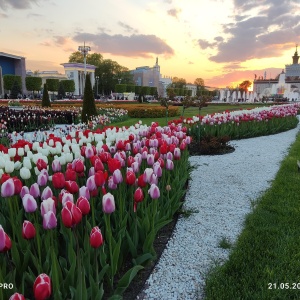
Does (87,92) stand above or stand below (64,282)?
above

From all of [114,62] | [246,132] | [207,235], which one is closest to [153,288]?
[207,235]

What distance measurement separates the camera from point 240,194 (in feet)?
17.5

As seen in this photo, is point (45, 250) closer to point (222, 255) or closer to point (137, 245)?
point (137, 245)

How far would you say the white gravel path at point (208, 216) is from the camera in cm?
283

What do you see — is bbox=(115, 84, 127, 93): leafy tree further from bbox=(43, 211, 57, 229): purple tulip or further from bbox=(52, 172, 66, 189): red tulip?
bbox=(43, 211, 57, 229): purple tulip

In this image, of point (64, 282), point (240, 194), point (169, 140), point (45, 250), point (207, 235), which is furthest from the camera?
point (240, 194)

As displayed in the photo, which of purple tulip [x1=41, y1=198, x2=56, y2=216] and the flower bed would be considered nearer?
purple tulip [x1=41, y1=198, x2=56, y2=216]

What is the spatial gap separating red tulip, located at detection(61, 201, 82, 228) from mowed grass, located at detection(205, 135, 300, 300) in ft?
4.48

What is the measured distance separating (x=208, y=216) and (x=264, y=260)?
1.40 m

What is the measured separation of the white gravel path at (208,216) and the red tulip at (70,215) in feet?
3.61

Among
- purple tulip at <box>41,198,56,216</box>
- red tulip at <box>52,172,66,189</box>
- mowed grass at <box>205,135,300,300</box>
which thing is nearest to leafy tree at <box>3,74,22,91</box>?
mowed grass at <box>205,135,300,300</box>

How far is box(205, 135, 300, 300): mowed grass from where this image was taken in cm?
259

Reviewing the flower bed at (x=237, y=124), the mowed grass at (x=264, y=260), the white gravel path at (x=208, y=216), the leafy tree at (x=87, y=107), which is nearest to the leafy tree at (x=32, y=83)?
the leafy tree at (x=87, y=107)

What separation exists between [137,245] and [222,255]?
3.16 feet
